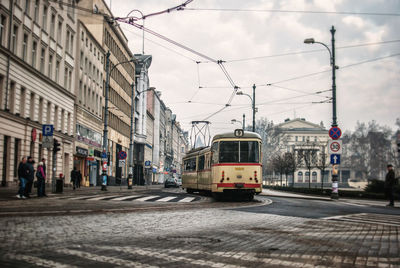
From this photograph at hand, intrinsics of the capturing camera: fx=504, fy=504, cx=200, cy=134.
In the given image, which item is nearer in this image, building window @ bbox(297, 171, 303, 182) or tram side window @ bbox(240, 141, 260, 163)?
tram side window @ bbox(240, 141, 260, 163)

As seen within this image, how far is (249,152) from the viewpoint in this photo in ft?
76.0

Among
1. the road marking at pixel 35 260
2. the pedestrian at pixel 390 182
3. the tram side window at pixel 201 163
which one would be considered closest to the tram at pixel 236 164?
the tram side window at pixel 201 163

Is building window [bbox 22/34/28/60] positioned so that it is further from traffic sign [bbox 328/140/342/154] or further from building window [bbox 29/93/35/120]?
traffic sign [bbox 328/140/342/154]

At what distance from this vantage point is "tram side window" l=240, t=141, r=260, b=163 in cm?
2305

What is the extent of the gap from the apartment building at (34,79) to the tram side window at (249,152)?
11884 mm

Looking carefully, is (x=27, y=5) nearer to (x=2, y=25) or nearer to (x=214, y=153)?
(x=2, y=25)

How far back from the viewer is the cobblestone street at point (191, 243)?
6.29 metres

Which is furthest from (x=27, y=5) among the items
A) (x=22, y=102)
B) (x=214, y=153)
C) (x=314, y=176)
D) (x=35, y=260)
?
(x=314, y=176)

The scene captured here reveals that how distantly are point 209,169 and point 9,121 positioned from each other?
12.4m

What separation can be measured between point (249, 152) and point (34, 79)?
1758 centimetres

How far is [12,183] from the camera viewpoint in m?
29.4

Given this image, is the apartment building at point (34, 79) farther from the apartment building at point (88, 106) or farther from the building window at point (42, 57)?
the apartment building at point (88, 106)

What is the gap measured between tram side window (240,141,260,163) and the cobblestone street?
1092cm

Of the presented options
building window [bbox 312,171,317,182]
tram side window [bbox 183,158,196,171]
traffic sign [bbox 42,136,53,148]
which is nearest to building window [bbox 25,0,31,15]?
traffic sign [bbox 42,136,53,148]
